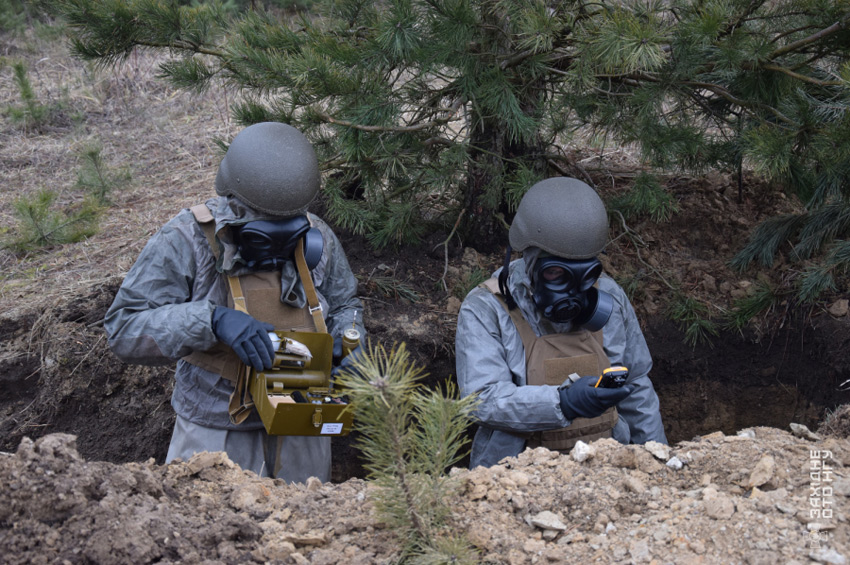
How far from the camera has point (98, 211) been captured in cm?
571

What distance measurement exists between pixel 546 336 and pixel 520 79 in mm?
1491

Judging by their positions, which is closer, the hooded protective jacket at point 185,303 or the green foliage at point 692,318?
the hooded protective jacket at point 185,303

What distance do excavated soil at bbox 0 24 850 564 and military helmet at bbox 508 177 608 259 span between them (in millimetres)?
946

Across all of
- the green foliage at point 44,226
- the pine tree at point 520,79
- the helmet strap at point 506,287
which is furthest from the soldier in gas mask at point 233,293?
the green foliage at point 44,226

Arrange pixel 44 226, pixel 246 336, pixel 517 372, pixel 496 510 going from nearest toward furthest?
pixel 496 510 < pixel 246 336 < pixel 517 372 < pixel 44 226

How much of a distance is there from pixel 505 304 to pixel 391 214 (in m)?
1.38

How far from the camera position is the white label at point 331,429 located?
2.84m

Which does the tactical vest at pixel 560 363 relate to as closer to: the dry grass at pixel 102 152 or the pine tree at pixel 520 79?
the pine tree at pixel 520 79

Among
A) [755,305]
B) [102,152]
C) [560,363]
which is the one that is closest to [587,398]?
[560,363]

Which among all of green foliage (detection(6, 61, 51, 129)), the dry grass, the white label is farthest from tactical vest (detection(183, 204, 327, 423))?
green foliage (detection(6, 61, 51, 129))

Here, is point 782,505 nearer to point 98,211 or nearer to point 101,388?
point 101,388

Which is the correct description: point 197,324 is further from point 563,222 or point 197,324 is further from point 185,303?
point 563,222

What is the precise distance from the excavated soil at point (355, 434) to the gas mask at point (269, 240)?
1.03m

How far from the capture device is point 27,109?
7.44 meters
